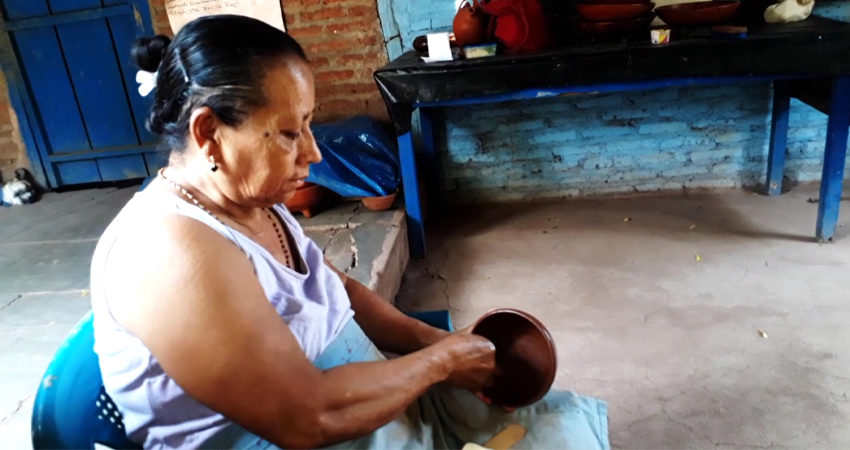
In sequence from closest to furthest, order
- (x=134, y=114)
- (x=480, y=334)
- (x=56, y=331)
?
(x=480, y=334), (x=56, y=331), (x=134, y=114)

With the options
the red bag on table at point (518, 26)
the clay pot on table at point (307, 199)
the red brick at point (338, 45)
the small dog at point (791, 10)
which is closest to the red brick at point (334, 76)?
the red brick at point (338, 45)

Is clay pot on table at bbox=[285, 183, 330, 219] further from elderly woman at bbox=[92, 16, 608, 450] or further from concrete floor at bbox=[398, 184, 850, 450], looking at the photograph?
elderly woman at bbox=[92, 16, 608, 450]

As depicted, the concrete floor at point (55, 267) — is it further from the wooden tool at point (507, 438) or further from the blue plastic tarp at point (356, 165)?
the wooden tool at point (507, 438)

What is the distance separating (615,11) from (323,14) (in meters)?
1.55

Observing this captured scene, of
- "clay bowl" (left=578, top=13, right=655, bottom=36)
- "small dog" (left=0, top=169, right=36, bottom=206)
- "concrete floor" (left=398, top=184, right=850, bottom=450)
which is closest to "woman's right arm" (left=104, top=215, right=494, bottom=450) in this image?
"concrete floor" (left=398, top=184, right=850, bottom=450)

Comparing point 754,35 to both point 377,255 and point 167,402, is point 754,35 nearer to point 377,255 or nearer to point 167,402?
point 377,255

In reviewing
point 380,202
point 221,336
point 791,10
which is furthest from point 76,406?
point 791,10

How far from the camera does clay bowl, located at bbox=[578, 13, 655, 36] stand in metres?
2.69

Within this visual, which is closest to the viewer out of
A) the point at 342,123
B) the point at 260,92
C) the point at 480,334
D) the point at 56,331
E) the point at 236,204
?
the point at 260,92

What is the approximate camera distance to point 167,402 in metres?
0.87

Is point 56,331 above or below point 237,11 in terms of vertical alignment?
below

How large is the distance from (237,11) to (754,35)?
2.59 metres

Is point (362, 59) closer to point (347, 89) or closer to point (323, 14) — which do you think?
point (347, 89)

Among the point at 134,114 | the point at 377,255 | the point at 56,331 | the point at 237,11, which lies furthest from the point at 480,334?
the point at 134,114
